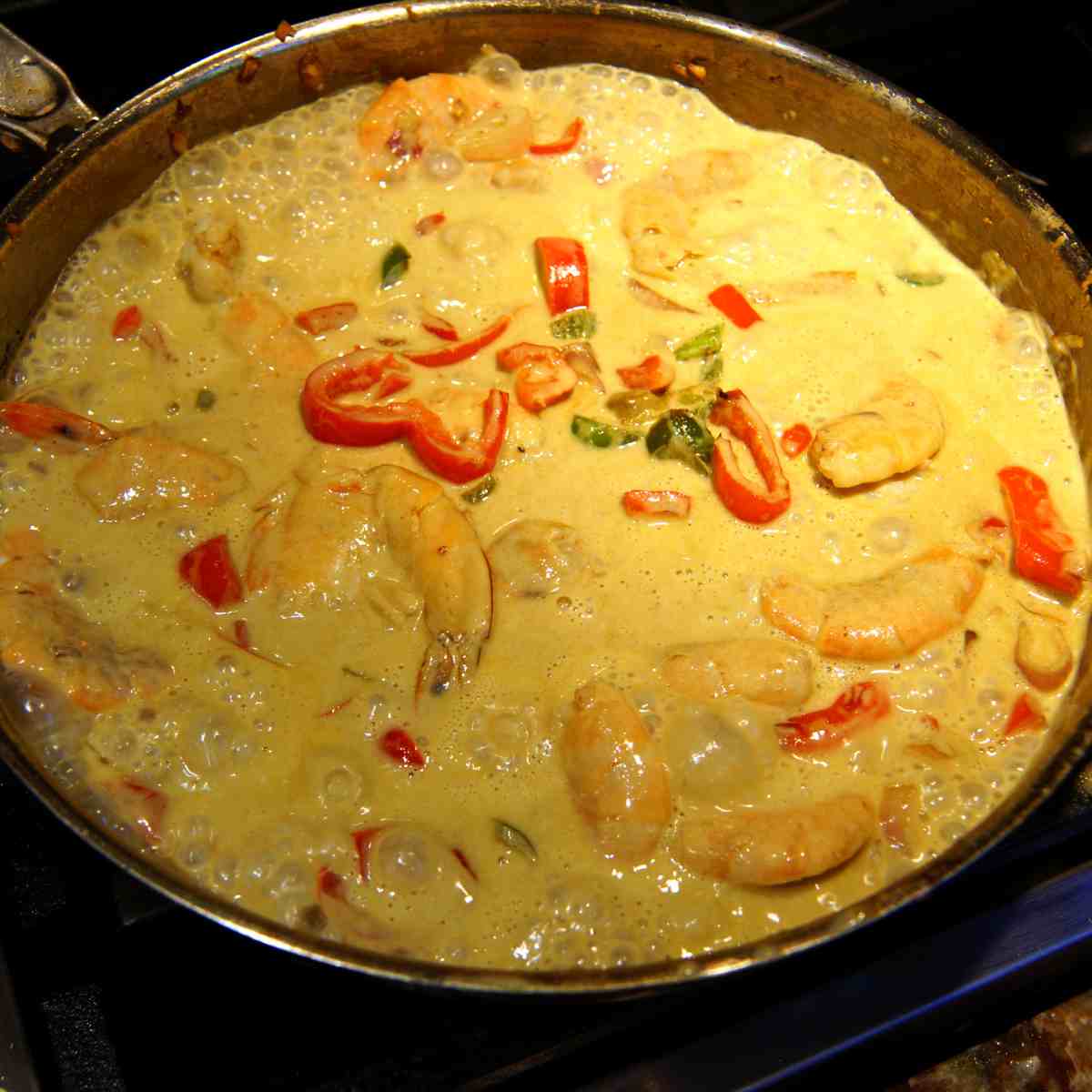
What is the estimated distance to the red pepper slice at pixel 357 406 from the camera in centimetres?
196

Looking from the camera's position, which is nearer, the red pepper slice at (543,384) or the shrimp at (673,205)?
the red pepper slice at (543,384)

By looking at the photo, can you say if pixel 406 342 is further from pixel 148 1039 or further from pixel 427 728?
pixel 148 1039

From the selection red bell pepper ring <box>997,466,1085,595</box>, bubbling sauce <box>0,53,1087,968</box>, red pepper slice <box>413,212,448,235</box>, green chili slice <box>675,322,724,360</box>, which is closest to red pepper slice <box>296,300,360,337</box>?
bubbling sauce <box>0,53,1087,968</box>

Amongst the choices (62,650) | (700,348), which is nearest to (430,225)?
(700,348)

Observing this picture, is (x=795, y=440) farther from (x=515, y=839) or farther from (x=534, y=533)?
(x=515, y=839)

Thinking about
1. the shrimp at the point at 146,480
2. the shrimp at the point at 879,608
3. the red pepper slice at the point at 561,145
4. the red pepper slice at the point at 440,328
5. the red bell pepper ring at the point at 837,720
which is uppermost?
the red pepper slice at the point at 561,145

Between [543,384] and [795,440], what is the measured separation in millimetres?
479

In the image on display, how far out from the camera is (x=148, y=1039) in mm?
1626

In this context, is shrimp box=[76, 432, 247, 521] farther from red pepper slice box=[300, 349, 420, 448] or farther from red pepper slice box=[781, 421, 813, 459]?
red pepper slice box=[781, 421, 813, 459]

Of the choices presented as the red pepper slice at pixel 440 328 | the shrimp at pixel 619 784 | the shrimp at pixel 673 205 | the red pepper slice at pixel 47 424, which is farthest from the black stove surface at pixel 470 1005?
the shrimp at pixel 673 205

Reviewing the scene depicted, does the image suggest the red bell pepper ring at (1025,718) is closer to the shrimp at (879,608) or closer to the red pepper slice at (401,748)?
the shrimp at (879,608)

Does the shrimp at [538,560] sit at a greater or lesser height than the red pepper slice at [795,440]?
lesser

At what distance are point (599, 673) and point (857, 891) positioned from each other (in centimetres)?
50

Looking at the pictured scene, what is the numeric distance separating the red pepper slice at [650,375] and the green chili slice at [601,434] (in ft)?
0.32
